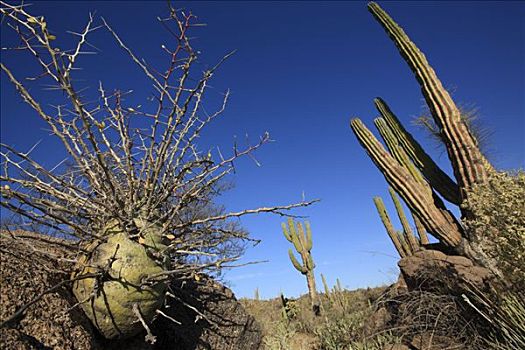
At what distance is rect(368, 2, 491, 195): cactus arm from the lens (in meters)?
6.30

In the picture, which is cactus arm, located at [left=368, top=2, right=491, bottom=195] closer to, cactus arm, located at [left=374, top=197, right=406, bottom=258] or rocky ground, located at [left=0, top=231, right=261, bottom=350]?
cactus arm, located at [left=374, top=197, right=406, bottom=258]

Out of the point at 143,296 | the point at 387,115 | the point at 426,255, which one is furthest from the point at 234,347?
the point at 387,115

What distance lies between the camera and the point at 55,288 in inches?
85.0

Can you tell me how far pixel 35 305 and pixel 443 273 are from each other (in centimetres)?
492

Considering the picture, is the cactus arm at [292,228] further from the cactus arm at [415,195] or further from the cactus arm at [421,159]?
the cactus arm at [415,195]

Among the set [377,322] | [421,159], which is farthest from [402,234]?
[377,322]

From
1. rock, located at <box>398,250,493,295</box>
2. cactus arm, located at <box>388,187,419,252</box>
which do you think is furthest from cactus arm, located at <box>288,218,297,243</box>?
Answer: rock, located at <box>398,250,493,295</box>

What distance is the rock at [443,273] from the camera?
4586 mm

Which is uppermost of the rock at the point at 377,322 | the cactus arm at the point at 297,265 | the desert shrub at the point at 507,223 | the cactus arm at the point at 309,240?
the cactus arm at the point at 309,240

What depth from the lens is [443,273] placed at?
507 cm

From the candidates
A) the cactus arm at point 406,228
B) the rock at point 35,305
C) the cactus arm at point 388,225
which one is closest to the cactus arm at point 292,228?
the cactus arm at point 388,225

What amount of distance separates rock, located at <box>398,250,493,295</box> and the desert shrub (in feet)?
2.50

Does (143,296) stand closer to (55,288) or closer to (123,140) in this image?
(55,288)

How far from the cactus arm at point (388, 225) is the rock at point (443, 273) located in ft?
8.29
